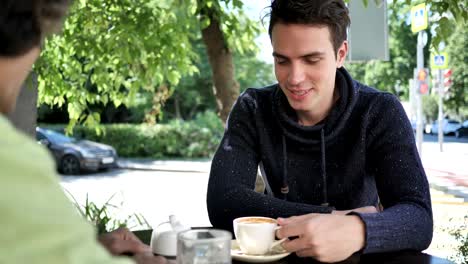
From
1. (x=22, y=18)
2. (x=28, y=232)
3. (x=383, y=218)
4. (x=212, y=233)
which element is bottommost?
(x=383, y=218)

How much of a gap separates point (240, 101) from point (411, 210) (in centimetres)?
85

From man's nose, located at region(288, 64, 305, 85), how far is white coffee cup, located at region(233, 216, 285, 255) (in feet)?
2.05

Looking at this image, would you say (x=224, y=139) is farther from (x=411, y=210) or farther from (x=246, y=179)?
(x=411, y=210)

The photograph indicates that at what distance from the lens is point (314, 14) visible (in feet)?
6.51

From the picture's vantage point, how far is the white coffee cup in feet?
4.90

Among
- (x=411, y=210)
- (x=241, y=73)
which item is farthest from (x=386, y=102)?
(x=241, y=73)

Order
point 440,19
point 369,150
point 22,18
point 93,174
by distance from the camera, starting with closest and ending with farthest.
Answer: point 22,18 < point 369,150 < point 440,19 < point 93,174

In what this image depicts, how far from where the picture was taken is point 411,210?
1.75 meters

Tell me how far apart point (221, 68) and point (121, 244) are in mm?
3842

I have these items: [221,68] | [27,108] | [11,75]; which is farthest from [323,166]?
[221,68]

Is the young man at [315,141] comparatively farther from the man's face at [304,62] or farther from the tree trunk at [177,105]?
the tree trunk at [177,105]

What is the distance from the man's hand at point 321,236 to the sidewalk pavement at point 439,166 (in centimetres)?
281

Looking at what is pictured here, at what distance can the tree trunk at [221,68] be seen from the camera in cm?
509

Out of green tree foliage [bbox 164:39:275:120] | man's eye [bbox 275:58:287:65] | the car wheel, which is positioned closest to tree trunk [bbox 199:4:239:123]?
man's eye [bbox 275:58:287:65]
